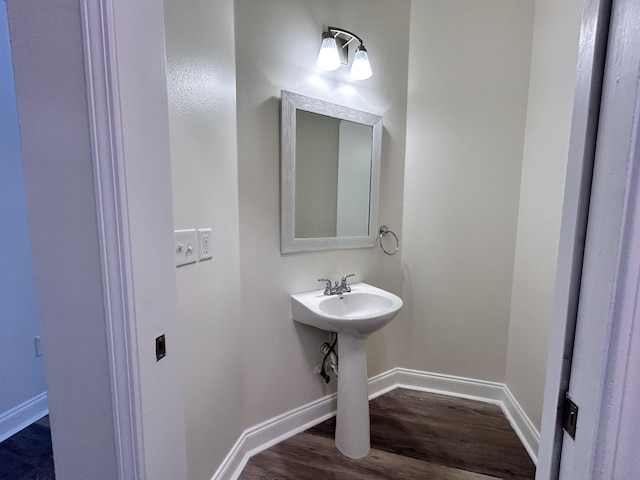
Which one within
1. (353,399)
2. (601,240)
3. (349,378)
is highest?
(601,240)

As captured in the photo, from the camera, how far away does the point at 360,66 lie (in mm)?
1511

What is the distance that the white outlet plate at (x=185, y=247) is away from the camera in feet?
2.86

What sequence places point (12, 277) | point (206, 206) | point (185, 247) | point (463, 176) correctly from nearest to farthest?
point (185, 247)
point (206, 206)
point (12, 277)
point (463, 176)

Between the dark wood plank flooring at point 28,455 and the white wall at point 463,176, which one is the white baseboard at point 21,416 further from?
the white wall at point 463,176

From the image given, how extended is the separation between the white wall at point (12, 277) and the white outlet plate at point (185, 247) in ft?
4.04

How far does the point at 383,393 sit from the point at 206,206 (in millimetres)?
1741

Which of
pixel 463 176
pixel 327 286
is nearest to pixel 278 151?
pixel 327 286

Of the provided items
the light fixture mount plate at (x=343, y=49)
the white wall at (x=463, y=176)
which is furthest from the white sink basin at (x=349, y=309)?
the light fixture mount plate at (x=343, y=49)

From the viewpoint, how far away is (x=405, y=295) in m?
1.93

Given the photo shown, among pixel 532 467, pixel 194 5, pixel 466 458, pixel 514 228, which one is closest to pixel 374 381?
pixel 466 458

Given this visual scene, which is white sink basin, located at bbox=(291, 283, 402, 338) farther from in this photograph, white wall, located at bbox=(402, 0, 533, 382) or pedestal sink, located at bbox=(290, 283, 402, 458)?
white wall, located at bbox=(402, 0, 533, 382)

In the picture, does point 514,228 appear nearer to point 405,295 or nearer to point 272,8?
point 405,295

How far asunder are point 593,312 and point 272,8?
1.63 m

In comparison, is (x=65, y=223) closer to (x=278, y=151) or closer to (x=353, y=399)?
(x=278, y=151)
